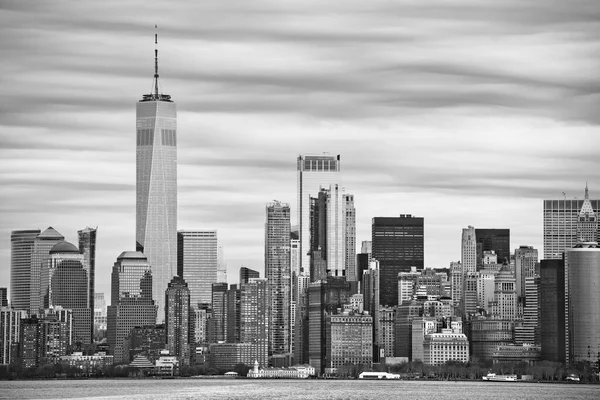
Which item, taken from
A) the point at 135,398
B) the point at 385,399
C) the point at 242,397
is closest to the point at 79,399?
the point at 135,398

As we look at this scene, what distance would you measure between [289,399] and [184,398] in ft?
41.6

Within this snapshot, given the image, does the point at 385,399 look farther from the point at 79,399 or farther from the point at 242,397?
the point at 79,399

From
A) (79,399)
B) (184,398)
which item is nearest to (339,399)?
(184,398)

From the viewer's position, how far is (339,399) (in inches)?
7790

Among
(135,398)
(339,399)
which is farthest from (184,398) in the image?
(339,399)

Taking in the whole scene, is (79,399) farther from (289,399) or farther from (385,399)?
(385,399)

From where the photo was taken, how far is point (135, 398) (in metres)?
194

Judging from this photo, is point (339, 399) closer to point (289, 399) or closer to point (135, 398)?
point (289, 399)

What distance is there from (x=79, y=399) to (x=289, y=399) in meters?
24.9

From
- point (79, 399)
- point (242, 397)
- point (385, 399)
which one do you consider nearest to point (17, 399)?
point (79, 399)

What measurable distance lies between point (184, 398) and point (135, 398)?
588cm

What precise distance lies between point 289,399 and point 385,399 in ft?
42.9

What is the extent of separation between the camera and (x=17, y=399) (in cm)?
19750

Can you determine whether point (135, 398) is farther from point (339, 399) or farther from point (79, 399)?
point (339, 399)
